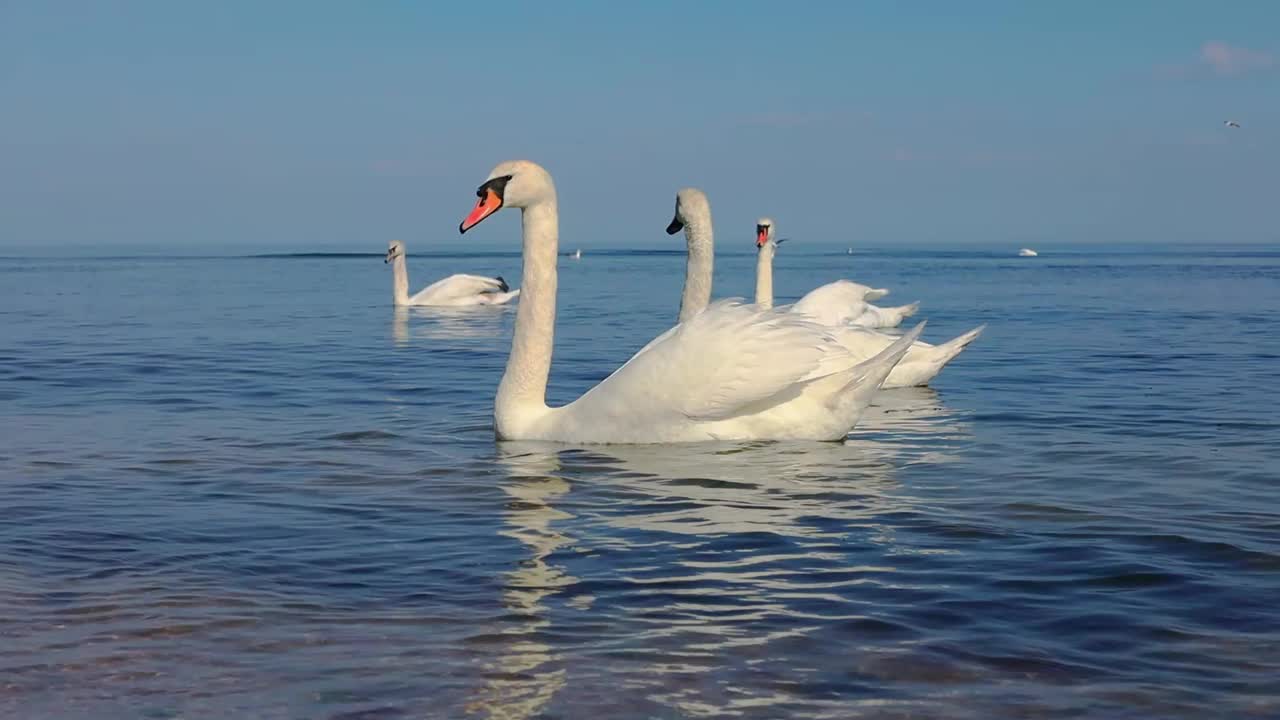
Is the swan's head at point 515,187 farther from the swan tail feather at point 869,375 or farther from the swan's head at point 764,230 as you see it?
the swan's head at point 764,230

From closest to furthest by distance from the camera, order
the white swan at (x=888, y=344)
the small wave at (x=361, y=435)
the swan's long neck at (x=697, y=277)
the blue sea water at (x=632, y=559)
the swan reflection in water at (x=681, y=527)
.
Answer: the blue sea water at (x=632, y=559)
the swan reflection in water at (x=681, y=527)
the small wave at (x=361, y=435)
the white swan at (x=888, y=344)
the swan's long neck at (x=697, y=277)

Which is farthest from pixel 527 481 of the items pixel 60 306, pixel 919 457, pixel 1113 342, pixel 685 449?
pixel 60 306

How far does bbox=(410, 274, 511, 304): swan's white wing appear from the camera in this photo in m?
30.1

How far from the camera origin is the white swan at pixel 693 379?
880 centimetres

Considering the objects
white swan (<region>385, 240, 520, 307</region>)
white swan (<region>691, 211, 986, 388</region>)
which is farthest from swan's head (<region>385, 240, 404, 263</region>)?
white swan (<region>691, 211, 986, 388</region>)

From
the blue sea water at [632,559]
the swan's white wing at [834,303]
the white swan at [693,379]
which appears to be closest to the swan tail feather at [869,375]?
the white swan at [693,379]

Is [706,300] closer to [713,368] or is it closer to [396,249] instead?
[713,368]

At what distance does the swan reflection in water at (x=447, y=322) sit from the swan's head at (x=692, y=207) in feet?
23.5

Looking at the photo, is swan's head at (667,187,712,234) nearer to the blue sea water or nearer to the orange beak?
the blue sea water

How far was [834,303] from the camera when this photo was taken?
16.8 m

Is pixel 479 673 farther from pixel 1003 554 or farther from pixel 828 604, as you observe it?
pixel 1003 554

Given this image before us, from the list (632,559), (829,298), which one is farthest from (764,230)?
(632,559)

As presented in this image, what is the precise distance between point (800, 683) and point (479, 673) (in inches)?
38.7

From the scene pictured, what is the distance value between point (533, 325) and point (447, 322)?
15520 millimetres
